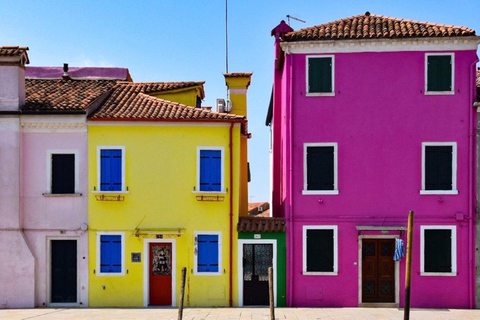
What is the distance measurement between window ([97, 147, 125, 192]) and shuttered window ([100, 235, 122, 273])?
166cm

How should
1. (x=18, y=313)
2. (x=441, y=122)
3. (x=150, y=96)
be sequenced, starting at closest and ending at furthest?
(x=18, y=313) < (x=441, y=122) < (x=150, y=96)

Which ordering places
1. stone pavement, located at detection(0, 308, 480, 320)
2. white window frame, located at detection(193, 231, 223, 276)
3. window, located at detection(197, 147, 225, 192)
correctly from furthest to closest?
window, located at detection(197, 147, 225, 192) < white window frame, located at detection(193, 231, 223, 276) < stone pavement, located at detection(0, 308, 480, 320)

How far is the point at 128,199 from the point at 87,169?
1643mm

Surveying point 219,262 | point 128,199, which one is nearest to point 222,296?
point 219,262

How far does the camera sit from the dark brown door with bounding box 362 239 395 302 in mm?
17641

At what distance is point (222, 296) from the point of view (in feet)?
58.4

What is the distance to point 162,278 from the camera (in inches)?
714

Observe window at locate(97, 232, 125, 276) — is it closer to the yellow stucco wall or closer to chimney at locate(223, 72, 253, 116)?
the yellow stucco wall

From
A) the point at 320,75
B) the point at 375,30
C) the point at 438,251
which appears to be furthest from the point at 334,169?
the point at 375,30

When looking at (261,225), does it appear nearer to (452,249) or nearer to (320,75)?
(320,75)

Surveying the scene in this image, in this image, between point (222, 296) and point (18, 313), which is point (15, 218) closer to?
point (18, 313)

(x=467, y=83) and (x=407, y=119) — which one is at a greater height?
(x=467, y=83)

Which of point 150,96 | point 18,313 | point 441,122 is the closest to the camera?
point 18,313

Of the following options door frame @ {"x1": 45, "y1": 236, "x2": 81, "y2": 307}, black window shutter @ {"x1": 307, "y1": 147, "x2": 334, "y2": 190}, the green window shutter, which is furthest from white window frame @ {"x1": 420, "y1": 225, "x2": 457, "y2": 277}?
door frame @ {"x1": 45, "y1": 236, "x2": 81, "y2": 307}
